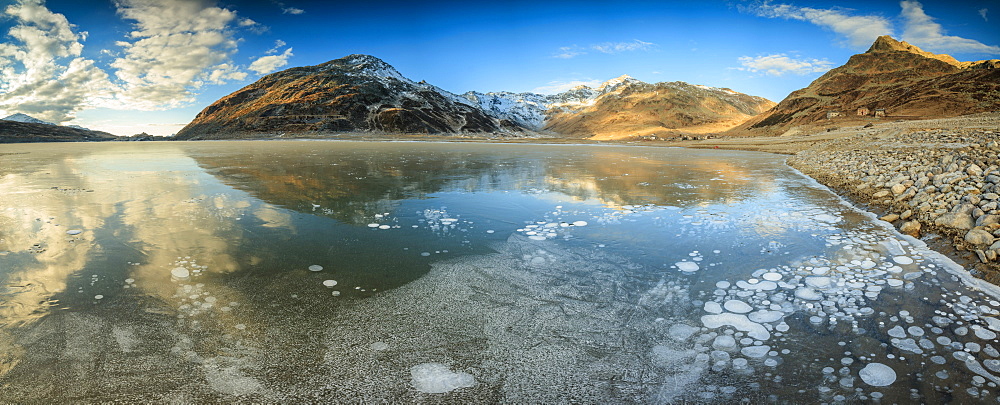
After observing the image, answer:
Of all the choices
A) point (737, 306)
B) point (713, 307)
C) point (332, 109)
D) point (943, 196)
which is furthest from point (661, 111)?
point (713, 307)

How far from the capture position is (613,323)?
399cm

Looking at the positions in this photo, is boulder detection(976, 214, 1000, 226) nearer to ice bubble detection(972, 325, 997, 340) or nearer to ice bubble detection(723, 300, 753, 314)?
ice bubble detection(972, 325, 997, 340)

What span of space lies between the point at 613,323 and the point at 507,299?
115 centimetres

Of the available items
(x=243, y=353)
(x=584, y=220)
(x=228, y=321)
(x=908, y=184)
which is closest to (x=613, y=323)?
(x=243, y=353)

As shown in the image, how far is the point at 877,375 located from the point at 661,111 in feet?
519

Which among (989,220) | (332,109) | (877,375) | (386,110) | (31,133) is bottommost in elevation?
(877,375)

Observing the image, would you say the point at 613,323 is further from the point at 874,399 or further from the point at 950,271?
the point at 950,271

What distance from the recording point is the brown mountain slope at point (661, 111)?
13500cm

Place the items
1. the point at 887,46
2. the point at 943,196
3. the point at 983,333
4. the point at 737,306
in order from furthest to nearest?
1. the point at 887,46
2. the point at 943,196
3. the point at 737,306
4. the point at 983,333

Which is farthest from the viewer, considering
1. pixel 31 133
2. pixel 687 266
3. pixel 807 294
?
pixel 31 133

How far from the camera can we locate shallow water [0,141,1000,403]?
3.04 meters

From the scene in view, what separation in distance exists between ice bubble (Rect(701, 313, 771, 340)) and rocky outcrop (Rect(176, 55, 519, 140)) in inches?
4997

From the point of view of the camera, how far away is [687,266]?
18.6ft

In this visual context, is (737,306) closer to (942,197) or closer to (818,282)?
(818,282)
